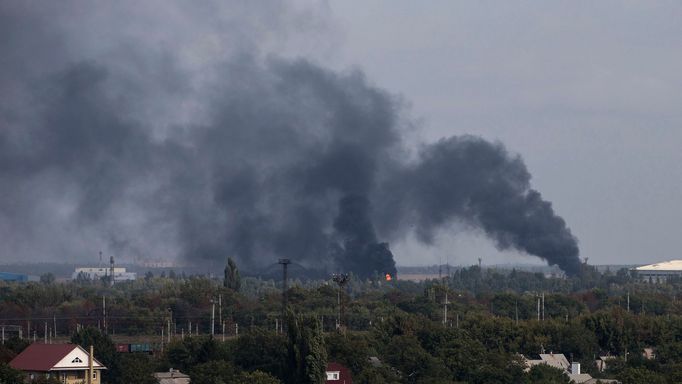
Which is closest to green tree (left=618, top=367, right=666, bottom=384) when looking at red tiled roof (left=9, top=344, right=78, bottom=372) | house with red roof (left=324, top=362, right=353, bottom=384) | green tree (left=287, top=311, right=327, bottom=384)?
house with red roof (left=324, top=362, right=353, bottom=384)

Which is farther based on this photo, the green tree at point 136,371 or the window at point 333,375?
the window at point 333,375

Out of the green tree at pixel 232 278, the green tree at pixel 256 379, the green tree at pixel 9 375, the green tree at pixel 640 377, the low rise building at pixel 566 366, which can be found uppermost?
the green tree at pixel 232 278

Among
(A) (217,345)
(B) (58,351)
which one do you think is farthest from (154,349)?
(B) (58,351)

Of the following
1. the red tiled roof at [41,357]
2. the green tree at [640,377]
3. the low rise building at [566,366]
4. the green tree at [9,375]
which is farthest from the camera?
the low rise building at [566,366]

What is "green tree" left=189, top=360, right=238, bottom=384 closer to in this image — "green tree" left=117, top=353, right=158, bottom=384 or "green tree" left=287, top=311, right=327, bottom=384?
"green tree" left=117, top=353, right=158, bottom=384

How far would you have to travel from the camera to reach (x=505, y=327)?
115625 millimetres

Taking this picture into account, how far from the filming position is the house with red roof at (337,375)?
277ft

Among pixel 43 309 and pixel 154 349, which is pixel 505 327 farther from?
pixel 43 309

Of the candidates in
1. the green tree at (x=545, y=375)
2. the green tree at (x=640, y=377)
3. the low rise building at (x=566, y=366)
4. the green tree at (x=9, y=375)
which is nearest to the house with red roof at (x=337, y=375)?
the green tree at (x=545, y=375)

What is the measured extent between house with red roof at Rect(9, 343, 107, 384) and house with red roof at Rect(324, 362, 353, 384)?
14042 millimetres

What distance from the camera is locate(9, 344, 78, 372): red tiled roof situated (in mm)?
80062

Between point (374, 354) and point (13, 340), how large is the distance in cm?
2567

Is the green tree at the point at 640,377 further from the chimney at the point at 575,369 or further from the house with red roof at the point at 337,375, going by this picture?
the house with red roof at the point at 337,375

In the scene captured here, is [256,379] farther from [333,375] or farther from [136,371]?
[333,375]
